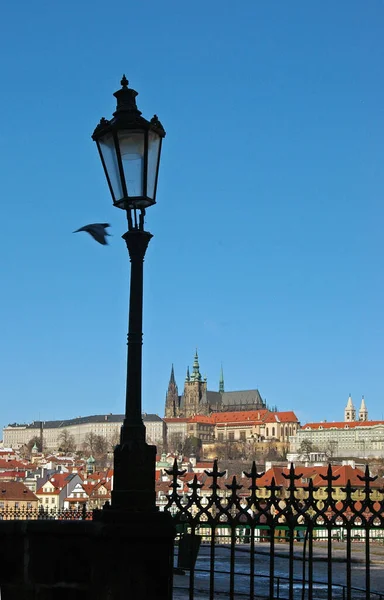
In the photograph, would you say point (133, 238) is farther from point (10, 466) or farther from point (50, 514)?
point (10, 466)

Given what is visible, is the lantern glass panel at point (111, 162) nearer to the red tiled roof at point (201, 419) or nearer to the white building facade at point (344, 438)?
the white building facade at point (344, 438)

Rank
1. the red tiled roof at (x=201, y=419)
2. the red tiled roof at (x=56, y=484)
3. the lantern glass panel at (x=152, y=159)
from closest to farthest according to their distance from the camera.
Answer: the lantern glass panel at (x=152, y=159) < the red tiled roof at (x=56, y=484) < the red tiled roof at (x=201, y=419)

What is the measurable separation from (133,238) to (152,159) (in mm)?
505

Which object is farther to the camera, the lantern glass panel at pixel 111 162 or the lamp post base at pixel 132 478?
the lantern glass panel at pixel 111 162

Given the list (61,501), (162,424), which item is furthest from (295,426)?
(61,501)

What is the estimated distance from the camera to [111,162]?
540cm

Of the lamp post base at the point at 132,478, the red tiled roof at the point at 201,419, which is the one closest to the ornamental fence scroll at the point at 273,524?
the lamp post base at the point at 132,478

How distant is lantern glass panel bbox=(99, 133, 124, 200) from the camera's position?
5.38 m

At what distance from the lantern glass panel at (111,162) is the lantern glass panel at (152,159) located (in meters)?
0.18

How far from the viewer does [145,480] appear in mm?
5148

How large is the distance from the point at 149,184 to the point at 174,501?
1.97m

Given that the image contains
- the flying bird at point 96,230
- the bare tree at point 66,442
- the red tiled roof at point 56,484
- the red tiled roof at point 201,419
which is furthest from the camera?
the bare tree at point 66,442

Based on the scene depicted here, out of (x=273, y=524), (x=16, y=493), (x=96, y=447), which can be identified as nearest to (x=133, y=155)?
(x=273, y=524)

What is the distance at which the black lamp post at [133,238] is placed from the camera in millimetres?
5129
